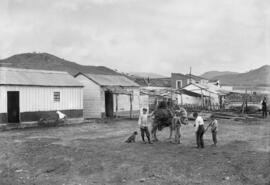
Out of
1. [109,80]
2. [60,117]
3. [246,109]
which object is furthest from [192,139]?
[246,109]

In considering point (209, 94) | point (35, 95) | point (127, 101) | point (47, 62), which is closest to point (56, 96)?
point (35, 95)

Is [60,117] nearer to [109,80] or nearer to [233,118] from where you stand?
[109,80]

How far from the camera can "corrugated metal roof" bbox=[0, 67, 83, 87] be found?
20.1 m

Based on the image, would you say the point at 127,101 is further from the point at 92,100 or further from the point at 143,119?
the point at 143,119

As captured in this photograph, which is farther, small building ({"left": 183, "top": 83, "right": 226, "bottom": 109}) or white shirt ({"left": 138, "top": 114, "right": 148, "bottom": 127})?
small building ({"left": 183, "top": 83, "right": 226, "bottom": 109})

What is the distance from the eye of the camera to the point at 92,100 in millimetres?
26281

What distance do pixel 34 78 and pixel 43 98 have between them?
5.63 ft

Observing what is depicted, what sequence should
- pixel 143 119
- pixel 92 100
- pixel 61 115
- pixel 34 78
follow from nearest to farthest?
pixel 143 119 < pixel 61 115 < pixel 34 78 < pixel 92 100

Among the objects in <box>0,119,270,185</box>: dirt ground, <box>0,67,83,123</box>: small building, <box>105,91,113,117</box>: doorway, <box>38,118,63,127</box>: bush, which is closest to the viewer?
<box>0,119,270,185</box>: dirt ground

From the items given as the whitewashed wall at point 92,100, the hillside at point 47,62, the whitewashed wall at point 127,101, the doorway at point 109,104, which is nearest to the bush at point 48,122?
the whitewashed wall at point 92,100

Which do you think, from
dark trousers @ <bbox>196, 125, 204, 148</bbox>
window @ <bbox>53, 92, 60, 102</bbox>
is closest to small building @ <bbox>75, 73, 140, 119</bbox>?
window @ <bbox>53, 92, 60, 102</bbox>

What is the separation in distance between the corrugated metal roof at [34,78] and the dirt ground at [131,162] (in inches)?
247

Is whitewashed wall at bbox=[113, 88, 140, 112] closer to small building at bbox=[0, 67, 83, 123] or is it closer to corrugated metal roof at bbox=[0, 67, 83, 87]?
small building at bbox=[0, 67, 83, 123]

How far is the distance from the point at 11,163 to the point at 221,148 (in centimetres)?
786
